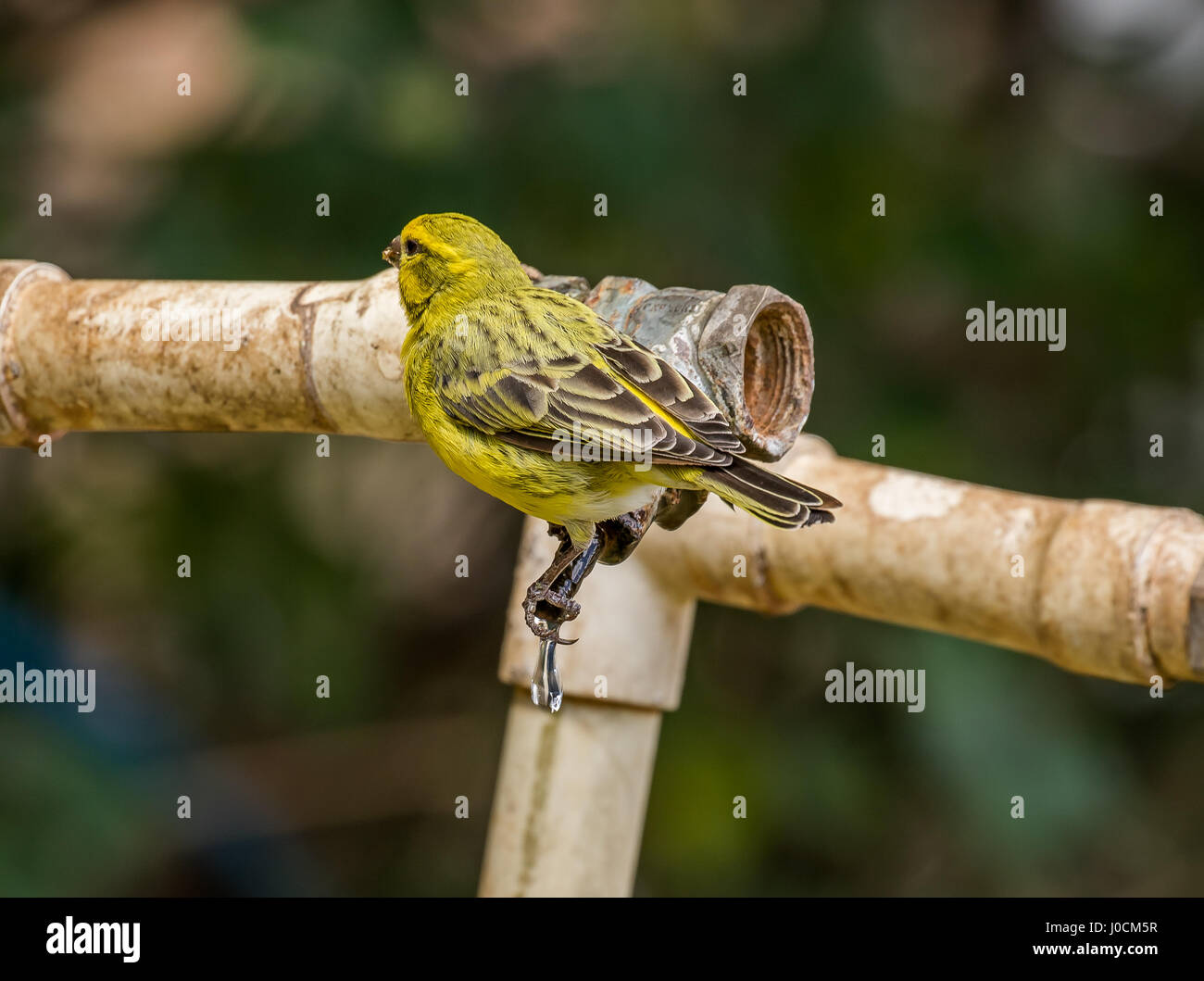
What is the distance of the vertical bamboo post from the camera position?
2.93 metres

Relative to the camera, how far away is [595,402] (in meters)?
2.26

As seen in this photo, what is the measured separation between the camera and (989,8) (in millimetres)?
5188

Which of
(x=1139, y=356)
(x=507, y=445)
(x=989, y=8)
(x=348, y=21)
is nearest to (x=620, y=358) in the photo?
(x=507, y=445)

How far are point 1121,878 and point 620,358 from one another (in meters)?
3.75

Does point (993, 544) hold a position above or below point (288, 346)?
below

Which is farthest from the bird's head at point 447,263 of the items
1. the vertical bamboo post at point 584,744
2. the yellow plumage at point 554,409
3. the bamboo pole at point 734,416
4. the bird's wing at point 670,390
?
the vertical bamboo post at point 584,744

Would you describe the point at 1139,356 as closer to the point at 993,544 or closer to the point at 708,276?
the point at 708,276

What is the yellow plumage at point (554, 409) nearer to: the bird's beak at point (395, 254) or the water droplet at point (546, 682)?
the bird's beak at point (395, 254)

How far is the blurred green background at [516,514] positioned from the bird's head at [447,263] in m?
1.69

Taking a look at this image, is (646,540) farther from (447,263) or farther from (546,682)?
(546,682)

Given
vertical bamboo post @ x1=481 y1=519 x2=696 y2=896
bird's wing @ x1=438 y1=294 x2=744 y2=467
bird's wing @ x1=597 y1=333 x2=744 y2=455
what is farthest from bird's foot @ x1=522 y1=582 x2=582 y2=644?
vertical bamboo post @ x1=481 y1=519 x2=696 y2=896

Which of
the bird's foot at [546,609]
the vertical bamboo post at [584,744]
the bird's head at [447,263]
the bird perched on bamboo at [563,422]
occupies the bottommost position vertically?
the vertical bamboo post at [584,744]

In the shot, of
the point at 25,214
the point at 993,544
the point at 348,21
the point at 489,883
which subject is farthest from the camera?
the point at 25,214

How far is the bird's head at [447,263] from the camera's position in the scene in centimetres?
255
